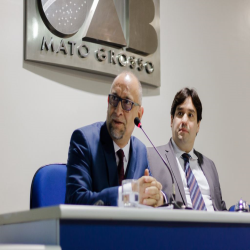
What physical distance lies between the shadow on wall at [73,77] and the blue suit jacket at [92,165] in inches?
33.2

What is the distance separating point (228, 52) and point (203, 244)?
11.3 ft

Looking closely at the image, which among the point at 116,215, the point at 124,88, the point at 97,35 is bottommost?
the point at 116,215

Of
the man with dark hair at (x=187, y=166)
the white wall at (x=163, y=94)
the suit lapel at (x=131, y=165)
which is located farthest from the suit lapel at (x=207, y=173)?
the suit lapel at (x=131, y=165)

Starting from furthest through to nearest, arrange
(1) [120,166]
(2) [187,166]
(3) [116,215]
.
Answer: (2) [187,166], (1) [120,166], (3) [116,215]

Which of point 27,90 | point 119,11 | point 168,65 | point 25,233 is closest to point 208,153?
point 168,65

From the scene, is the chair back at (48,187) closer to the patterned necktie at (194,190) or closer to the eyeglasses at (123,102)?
the eyeglasses at (123,102)

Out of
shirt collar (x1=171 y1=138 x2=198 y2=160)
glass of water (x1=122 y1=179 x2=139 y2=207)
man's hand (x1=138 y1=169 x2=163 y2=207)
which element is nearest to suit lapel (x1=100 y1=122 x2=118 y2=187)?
man's hand (x1=138 y1=169 x2=163 y2=207)

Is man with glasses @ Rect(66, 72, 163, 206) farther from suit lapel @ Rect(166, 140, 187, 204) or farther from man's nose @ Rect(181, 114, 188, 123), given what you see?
man's nose @ Rect(181, 114, 188, 123)

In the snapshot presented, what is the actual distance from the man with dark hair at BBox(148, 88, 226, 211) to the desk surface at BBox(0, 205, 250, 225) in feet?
4.56

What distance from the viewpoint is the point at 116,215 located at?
4.42ft

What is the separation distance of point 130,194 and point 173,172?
1.48 metres

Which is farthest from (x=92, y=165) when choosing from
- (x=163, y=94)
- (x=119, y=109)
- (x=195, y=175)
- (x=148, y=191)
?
(x=163, y=94)

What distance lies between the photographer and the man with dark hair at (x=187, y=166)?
3.10 metres

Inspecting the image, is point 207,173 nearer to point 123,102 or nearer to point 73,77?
point 123,102
